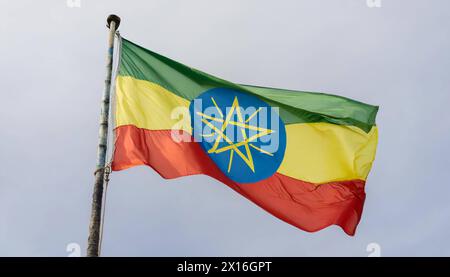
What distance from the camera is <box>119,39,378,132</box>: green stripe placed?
13578 millimetres

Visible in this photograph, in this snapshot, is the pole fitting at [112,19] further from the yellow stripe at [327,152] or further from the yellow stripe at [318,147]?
the yellow stripe at [327,152]

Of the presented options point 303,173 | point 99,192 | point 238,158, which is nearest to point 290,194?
point 303,173

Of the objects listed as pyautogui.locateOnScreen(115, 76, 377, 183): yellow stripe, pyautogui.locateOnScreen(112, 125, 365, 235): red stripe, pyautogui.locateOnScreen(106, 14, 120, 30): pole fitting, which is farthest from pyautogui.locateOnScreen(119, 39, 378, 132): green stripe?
pyautogui.locateOnScreen(112, 125, 365, 235): red stripe

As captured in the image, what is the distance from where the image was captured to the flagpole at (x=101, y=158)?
1048 cm

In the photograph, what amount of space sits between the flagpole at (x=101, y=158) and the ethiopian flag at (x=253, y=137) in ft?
1.72

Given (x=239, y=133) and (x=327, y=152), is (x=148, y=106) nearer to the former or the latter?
(x=239, y=133)

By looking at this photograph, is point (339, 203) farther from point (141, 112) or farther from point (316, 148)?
point (141, 112)

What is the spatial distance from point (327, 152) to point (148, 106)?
5.02 meters

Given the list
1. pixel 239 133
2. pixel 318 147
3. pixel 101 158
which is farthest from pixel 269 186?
pixel 101 158

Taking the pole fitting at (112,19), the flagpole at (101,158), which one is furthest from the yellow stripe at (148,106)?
the pole fitting at (112,19)

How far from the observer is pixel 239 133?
1384 centimetres

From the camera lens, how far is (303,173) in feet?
47.6

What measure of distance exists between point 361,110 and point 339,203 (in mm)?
2768

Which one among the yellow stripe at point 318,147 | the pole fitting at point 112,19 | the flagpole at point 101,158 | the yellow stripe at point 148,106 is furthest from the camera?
the yellow stripe at point 318,147
